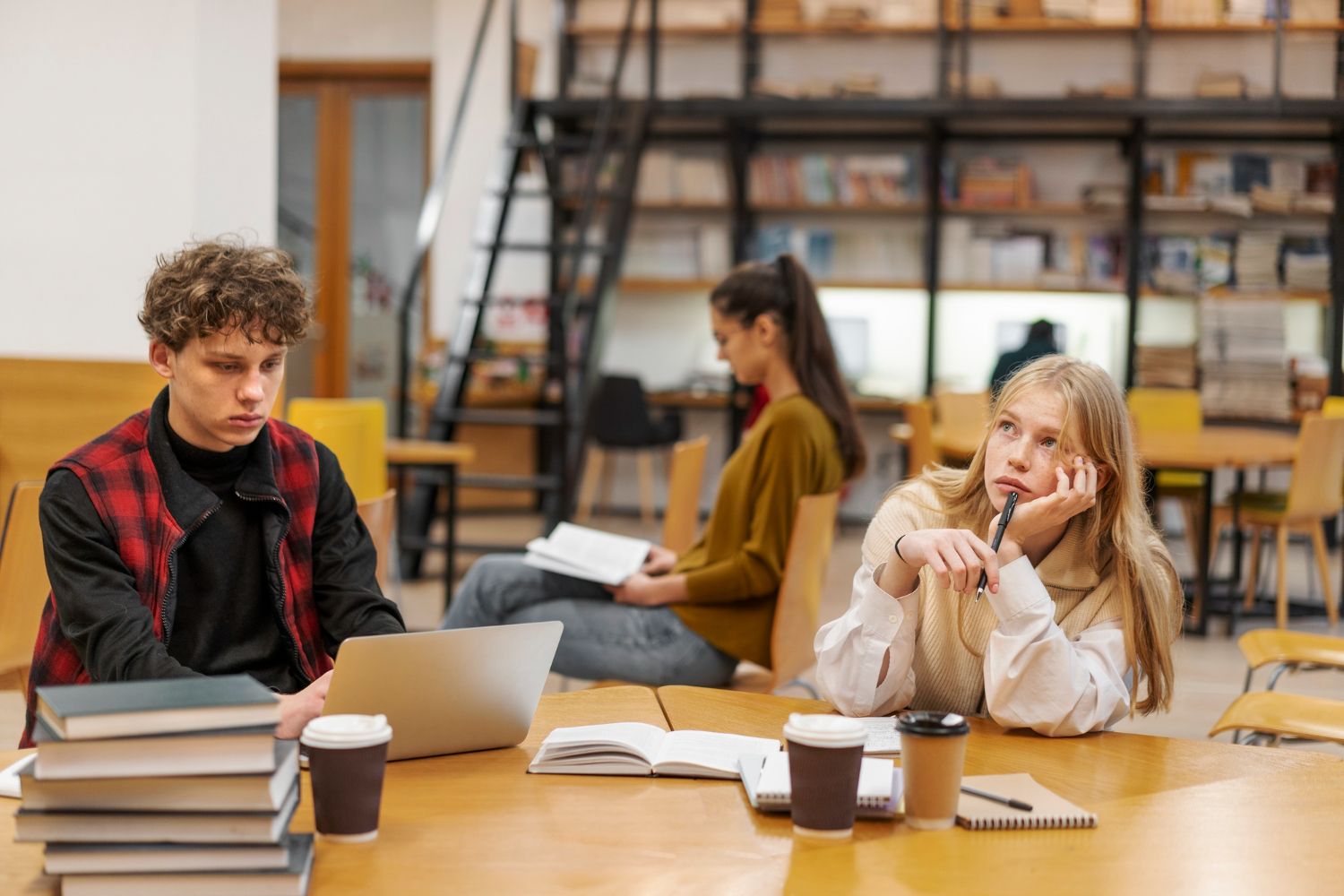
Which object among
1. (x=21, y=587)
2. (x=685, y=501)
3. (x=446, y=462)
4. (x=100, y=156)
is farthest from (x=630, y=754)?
(x=446, y=462)

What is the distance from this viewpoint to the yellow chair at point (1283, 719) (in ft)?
8.33

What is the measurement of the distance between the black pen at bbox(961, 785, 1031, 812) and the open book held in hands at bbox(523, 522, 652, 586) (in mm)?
1591

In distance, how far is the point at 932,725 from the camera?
1391 millimetres

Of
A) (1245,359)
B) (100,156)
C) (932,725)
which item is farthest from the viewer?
(1245,359)

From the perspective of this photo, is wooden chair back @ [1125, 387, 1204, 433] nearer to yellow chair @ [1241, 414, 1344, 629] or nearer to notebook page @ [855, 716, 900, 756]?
yellow chair @ [1241, 414, 1344, 629]

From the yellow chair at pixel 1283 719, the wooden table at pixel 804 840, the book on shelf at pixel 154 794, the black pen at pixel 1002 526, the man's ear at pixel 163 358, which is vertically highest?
the man's ear at pixel 163 358

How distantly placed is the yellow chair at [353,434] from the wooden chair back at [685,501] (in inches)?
38.6

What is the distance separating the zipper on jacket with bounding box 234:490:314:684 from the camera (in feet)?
6.13

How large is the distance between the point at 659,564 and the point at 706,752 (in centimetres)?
152

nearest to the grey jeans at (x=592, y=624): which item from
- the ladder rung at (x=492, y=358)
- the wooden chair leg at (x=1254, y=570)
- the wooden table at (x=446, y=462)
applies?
the wooden table at (x=446, y=462)

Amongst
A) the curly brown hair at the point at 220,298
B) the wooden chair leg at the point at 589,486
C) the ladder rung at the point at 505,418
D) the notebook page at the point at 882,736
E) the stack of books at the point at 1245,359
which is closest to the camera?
the notebook page at the point at 882,736

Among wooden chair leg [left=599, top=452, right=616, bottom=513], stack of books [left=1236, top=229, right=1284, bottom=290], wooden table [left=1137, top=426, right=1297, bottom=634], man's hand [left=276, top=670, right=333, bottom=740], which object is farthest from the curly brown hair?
stack of books [left=1236, top=229, right=1284, bottom=290]

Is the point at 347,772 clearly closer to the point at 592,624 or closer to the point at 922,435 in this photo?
the point at 592,624

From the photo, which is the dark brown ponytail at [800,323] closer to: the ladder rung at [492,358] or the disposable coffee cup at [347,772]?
the disposable coffee cup at [347,772]
